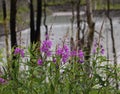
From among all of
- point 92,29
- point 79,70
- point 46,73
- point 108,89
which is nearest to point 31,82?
point 46,73

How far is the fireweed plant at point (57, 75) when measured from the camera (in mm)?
3803

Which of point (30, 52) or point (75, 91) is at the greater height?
point (30, 52)

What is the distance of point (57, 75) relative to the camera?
374 centimetres

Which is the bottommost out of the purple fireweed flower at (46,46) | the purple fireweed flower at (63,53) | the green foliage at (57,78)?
the green foliage at (57,78)

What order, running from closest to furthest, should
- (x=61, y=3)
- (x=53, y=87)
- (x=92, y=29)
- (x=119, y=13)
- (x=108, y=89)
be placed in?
(x=53, y=87) < (x=108, y=89) < (x=92, y=29) < (x=119, y=13) < (x=61, y=3)

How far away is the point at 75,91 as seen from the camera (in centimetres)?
380

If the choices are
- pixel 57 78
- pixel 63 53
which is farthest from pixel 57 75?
pixel 63 53

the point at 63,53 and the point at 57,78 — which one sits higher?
the point at 63,53

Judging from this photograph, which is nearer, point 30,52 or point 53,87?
point 53,87

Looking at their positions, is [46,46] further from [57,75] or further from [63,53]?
[57,75]

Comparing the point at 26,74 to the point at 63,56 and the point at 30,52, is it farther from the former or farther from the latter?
the point at 63,56

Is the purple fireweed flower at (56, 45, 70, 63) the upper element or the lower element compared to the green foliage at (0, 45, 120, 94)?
upper

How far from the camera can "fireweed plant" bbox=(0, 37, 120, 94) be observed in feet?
12.5

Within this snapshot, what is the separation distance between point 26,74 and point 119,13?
4323 cm
